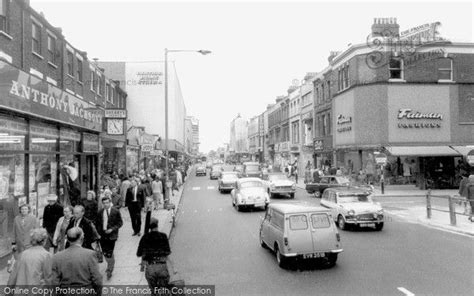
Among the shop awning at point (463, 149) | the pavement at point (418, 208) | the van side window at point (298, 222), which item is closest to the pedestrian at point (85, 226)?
the van side window at point (298, 222)

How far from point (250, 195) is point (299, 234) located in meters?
10.9

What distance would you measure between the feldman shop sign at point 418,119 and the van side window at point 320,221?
24.6 metres

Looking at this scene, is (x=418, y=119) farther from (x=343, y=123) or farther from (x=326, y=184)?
(x=326, y=184)

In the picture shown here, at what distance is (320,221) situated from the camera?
34.7 ft

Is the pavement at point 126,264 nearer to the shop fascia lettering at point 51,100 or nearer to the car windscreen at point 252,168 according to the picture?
the shop fascia lettering at point 51,100

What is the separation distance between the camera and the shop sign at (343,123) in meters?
34.8

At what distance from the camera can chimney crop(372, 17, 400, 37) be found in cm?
3275

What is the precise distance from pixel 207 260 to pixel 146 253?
4.61 metres

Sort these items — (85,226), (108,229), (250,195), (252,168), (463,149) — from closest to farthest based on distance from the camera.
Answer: (85,226) < (108,229) < (250,195) < (463,149) < (252,168)

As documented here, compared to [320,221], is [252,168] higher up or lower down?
higher up

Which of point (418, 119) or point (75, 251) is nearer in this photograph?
point (75, 251)

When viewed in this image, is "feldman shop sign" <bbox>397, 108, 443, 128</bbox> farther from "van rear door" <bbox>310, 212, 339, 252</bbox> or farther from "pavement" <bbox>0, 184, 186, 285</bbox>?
"van rear door" <bbox>310, 212, 339, 252</bbox>

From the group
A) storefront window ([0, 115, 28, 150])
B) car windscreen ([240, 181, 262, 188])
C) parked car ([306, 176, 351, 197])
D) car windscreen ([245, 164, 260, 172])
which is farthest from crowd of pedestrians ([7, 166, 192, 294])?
car windscreen ([245, 164, 260, 172])

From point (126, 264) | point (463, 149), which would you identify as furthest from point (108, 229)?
point (463, 149)
